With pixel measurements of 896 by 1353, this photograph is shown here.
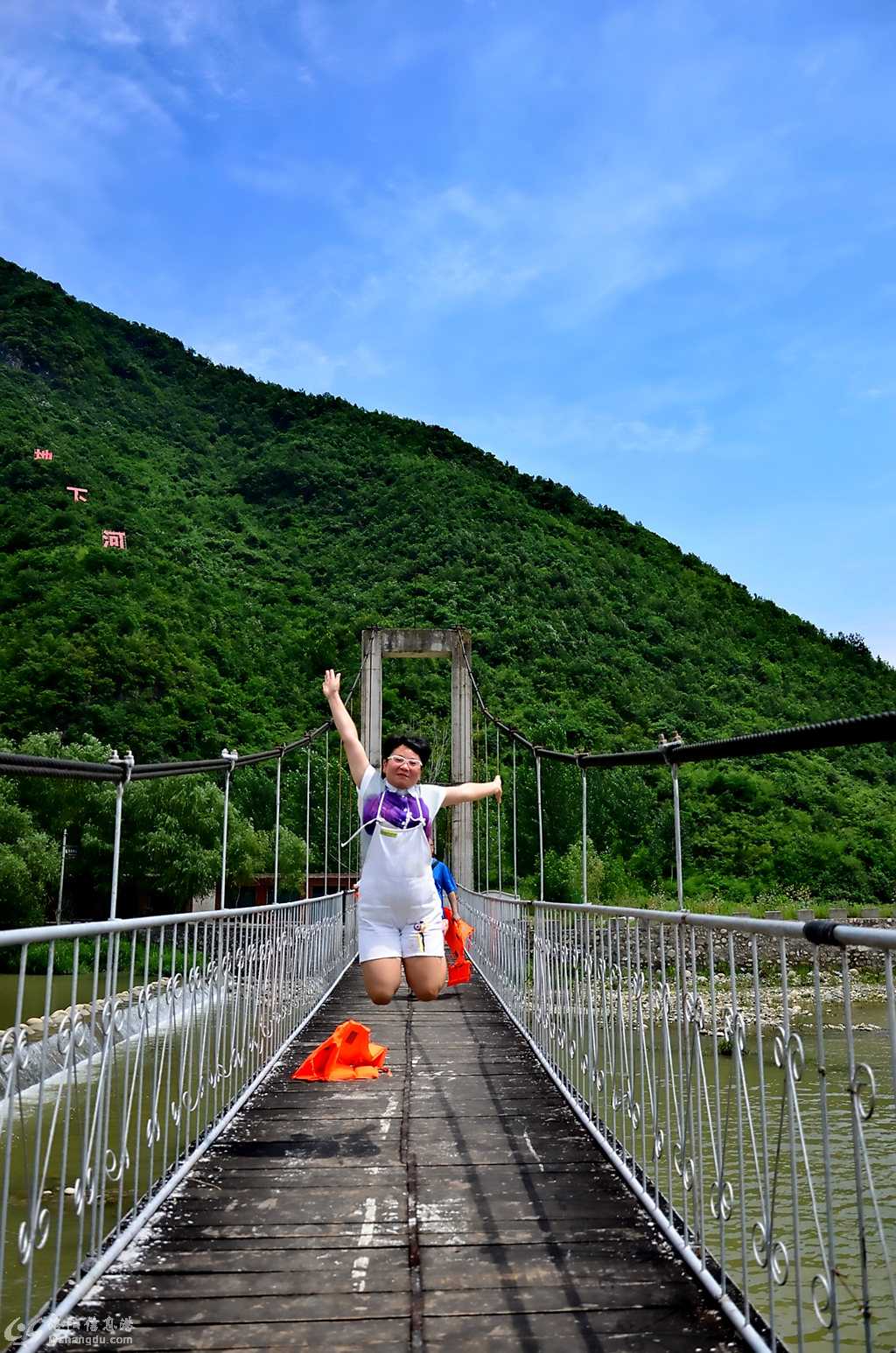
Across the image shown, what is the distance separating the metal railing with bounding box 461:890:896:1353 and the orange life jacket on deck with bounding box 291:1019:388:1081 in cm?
62

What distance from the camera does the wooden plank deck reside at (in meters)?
1.49

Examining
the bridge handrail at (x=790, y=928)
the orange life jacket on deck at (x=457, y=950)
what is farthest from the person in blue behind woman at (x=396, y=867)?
the orange life jacket on deck at (x=457, y=950)

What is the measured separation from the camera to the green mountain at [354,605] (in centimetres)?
3003

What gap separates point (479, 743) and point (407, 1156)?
2836 centimetres

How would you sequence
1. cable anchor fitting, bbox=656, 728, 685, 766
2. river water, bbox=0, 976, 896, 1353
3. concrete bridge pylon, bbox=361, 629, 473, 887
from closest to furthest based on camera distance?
river water, bbox=0, 976, 896, 1353, cable anchor fitting, bbox=656, 728, 685, 766, concrete bridge pylon, bbox=361, 629, 473, 887

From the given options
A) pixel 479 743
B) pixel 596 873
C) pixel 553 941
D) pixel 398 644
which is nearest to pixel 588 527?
pixel 479 743

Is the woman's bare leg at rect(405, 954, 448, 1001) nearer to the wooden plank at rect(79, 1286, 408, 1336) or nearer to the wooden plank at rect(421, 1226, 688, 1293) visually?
the wooden plank at rect(421, 1226, 688, 1293)

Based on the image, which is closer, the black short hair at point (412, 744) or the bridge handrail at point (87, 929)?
the bridge handrail at point (87, 929)

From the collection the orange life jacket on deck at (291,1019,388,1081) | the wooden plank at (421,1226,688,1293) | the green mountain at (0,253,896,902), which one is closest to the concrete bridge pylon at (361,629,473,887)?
the orange life jacket on deck at (291,1019,388,1081)

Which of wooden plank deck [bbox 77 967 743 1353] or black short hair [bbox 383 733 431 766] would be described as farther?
black short hair [bbox 383 733 431 766]

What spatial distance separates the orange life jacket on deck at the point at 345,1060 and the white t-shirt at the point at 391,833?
0.94m

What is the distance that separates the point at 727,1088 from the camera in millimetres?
2475

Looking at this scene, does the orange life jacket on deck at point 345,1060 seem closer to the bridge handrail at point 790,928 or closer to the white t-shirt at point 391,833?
the white t-shirt at point 391,833

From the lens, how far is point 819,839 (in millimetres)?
29422
